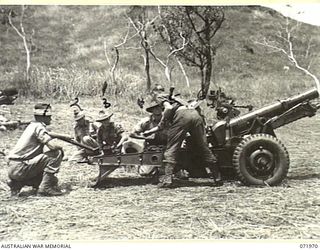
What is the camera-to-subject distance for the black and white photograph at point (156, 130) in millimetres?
3459

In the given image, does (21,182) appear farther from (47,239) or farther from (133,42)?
(133,42)

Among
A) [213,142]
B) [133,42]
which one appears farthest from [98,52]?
[213,142]

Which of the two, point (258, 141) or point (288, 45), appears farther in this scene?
point (288, 45)

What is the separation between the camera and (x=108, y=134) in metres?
4.06

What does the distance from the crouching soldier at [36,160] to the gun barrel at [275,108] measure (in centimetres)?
127

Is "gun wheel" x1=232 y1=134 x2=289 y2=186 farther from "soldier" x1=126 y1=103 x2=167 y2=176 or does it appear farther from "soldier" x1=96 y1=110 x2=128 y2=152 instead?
"soldier" x1=96 y1=110 x2=128 y2=152

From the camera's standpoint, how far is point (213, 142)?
3.89 metres

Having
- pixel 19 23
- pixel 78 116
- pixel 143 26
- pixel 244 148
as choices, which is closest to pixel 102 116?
pixel 78 116

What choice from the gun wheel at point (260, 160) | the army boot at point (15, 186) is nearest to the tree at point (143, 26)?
the gun wheel at point (260, 160)

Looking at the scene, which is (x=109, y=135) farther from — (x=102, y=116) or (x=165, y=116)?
(x=165, y=116)

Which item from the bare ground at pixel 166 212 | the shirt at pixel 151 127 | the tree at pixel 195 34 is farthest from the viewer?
the tree at pixel 195 34

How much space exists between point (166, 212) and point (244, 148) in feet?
2.36

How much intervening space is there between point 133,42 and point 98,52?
333 mm

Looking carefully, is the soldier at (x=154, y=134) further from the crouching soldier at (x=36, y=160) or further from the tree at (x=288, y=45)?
the tree at (x=288, y=45)
